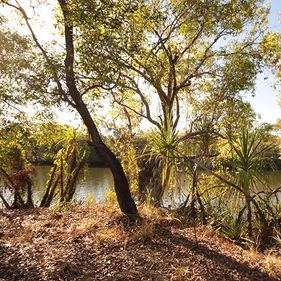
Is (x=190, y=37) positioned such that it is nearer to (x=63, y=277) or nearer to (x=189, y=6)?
(x=189, y=6)

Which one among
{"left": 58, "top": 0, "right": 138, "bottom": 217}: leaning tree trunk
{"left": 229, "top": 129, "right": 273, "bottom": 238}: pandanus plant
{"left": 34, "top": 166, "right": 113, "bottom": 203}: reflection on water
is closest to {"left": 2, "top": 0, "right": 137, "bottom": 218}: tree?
{"left": 58, "top": 0, "right": 138, "bottom": 217}: leaning tree trunk

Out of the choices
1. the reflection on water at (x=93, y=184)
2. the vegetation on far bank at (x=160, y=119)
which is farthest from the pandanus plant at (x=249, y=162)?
the reflection on water at (x=93, y=184)

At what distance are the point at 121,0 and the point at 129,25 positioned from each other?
116 centimetres

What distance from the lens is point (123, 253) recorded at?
5.18 m

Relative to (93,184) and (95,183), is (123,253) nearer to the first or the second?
(93,184)

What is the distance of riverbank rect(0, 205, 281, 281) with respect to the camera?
4.61 metres

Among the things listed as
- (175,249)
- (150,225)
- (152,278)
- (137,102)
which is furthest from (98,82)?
(137,102)

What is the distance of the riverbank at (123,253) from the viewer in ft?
15.1

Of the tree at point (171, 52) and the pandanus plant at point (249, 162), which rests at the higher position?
the tree at point (171, 52)

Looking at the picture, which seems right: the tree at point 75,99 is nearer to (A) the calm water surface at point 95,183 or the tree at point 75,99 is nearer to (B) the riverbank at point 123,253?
(B) the riverbank at point 123,253

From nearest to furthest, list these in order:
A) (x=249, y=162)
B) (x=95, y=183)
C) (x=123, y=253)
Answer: (x=123, y=253)
(x=249, y=162)
(x=95, y=183)

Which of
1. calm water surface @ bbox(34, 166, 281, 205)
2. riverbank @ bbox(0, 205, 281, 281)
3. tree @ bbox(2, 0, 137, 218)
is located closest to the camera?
riverbank @ bbox(0, 205, 281, 281)

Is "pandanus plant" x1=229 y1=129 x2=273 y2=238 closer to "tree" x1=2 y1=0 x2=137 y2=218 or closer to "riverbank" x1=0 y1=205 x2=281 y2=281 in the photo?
"riverbank" x1=0 y1=205 x2=281 y2=281

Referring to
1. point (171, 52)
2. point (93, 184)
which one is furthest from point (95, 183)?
point (171, 52)
